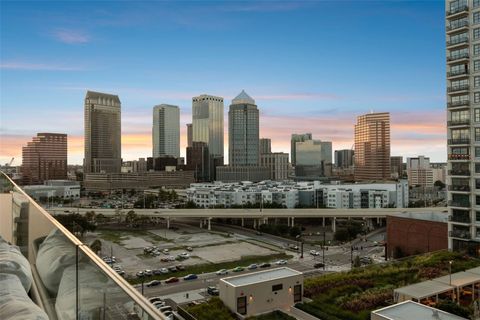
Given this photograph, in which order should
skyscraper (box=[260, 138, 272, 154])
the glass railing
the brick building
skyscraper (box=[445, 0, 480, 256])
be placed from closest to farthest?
the glass railing < skyscraper (box=[445, 0, 480, 256]) < the brick building < skyscraper (box=[260, 138, 272, 154])

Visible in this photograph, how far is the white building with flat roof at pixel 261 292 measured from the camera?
8.22 metres

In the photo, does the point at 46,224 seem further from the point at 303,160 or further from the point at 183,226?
the point at 303,160

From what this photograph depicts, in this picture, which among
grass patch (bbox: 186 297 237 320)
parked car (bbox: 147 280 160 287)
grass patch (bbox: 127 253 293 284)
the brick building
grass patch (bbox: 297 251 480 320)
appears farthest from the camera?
the brick building

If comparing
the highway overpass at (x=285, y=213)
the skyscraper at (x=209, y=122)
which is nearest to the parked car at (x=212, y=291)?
the highway overpass at (x=285, y=213)

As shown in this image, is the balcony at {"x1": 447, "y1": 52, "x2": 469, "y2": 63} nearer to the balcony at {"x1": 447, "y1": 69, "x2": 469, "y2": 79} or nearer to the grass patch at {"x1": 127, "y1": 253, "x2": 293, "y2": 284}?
the balcony at {"x1": 447, "y1": 69, "x2": 469, "y2": 79}

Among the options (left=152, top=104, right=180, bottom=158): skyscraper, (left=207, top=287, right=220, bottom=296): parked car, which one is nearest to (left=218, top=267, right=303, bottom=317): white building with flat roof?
(left=207, top=287, right=220, bottom=296): parked car

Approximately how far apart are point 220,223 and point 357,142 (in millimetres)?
38444

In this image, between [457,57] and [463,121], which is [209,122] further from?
[463,121]

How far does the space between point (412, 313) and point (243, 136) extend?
54.1 meters

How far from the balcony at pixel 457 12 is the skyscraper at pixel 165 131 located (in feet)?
282

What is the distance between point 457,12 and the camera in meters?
12.6

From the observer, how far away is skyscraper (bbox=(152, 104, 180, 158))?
96.2 metres

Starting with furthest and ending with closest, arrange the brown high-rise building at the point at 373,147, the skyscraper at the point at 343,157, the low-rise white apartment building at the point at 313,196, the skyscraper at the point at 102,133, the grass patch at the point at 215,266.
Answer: the skyscraper at the point at 343,157
the skyscraper at the point at 102,133
the brown high-rise building at the point at 373,147
the low-rise white apartment building at the point at 313,196
the grass patch at the point at 215,266

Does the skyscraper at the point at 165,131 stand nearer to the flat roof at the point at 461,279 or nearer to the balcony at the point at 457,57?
the balcony at the point at 457,57
